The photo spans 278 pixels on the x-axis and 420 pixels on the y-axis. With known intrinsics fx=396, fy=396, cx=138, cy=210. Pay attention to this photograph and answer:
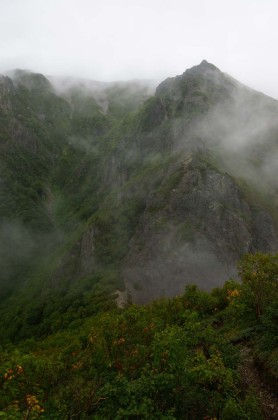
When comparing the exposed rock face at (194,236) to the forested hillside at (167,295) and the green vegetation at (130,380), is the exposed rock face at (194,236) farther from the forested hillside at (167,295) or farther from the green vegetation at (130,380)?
the green vegetation at (130,380)

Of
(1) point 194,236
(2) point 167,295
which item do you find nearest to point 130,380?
(2) point 167,295

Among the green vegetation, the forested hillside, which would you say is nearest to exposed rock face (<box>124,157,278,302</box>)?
the forested hillside

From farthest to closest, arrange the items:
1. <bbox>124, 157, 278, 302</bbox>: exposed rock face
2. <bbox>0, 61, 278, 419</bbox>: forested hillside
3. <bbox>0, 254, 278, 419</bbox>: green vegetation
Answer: <bbox>124, 157, 278, 302</bbox>: exposed rock face → <bbox>0, 61, 278, 419</bbox>: forested hillside → <bbox>0, 254, 278, 419</bbox>: green vegetation

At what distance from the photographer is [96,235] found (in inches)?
5974

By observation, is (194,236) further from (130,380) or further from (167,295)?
(130,380)

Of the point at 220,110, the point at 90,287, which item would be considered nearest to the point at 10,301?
the point at 90,287

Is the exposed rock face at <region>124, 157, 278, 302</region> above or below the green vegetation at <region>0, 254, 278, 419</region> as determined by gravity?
below

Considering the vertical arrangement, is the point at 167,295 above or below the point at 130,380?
below

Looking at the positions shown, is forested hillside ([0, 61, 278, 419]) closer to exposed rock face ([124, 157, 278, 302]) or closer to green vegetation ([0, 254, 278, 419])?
green vegetation ([0, 254, 278, 419])

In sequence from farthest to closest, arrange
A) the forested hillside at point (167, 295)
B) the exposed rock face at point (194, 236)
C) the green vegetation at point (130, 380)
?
the exposed rock face at point (194, 236)
the forested hillside at point (167, 295)
the green vegetation at point (130, 380)

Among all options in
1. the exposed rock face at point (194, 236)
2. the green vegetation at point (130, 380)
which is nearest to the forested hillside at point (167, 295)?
the green vegetation at point (130, 380)

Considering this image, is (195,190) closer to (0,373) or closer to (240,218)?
(240,218)

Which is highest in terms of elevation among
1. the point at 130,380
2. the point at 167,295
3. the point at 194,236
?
the point at 130,380

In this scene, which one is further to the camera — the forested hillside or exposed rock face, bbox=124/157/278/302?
exposed rock face, bbox=124/157/278/302
